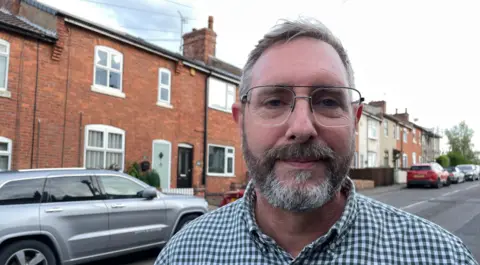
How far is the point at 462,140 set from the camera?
64688mm

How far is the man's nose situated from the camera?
1.36 m

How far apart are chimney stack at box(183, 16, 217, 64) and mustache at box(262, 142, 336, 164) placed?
17.8 meters

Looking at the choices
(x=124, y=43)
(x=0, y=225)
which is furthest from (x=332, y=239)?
(x=124, y=43)

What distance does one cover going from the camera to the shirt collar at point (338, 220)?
1.37m

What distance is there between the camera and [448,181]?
2764 centimetres

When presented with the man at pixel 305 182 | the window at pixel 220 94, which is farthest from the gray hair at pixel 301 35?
the window at pixel 220 94

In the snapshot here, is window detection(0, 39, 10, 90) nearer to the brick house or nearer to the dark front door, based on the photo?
the brick house

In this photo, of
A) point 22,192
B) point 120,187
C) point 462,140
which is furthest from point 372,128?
point 462,140

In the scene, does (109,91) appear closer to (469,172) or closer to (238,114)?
(238,114)

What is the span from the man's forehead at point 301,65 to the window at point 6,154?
33.3ft

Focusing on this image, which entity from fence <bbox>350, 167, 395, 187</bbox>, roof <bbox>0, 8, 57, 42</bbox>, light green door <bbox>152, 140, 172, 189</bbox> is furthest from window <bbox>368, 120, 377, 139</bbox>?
roof <bbox>0, 8, 57, 42</bbox>

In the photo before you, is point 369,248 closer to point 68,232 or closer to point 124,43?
point 68,232

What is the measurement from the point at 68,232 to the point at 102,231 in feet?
1.95

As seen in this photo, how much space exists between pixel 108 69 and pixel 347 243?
1200cm
